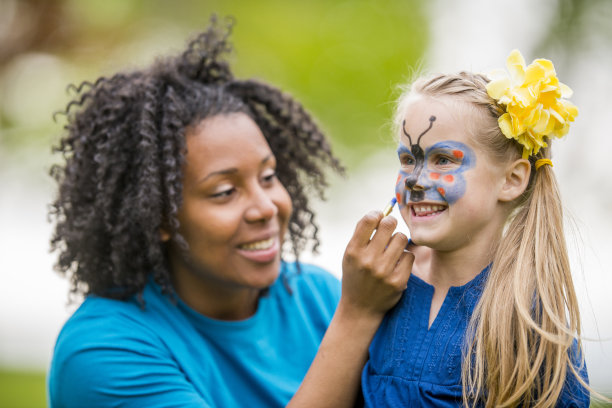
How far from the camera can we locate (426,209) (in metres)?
2.00

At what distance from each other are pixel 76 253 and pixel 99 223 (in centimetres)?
23

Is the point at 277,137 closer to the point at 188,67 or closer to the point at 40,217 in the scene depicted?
the point at 188,67

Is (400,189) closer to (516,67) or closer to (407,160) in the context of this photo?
(407,160)

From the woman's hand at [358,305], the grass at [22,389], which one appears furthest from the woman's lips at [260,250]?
the grass at [22,389]

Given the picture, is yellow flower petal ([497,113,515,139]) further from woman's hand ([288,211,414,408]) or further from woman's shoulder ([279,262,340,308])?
woman's shoulder ([279,262,340,308])

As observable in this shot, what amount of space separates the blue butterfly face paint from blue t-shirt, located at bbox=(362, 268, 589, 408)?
291 millimetres

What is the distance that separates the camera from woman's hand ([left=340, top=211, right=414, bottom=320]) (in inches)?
82.9

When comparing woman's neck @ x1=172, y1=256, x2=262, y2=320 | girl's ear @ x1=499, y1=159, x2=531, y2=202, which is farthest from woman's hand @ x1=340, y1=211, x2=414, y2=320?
woman's neck @ x1=172, y1=256, x2=262, y2=320

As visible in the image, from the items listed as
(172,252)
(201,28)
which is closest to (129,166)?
(172,252)

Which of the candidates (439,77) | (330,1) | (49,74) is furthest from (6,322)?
(439,77)

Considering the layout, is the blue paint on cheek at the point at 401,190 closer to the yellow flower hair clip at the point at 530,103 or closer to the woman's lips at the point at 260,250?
the yellow flower hair clip at the point at 530,103

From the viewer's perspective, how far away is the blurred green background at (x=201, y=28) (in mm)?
7914

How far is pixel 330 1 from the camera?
8875 mm

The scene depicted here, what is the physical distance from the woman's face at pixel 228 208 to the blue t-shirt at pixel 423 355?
0.75 metres
